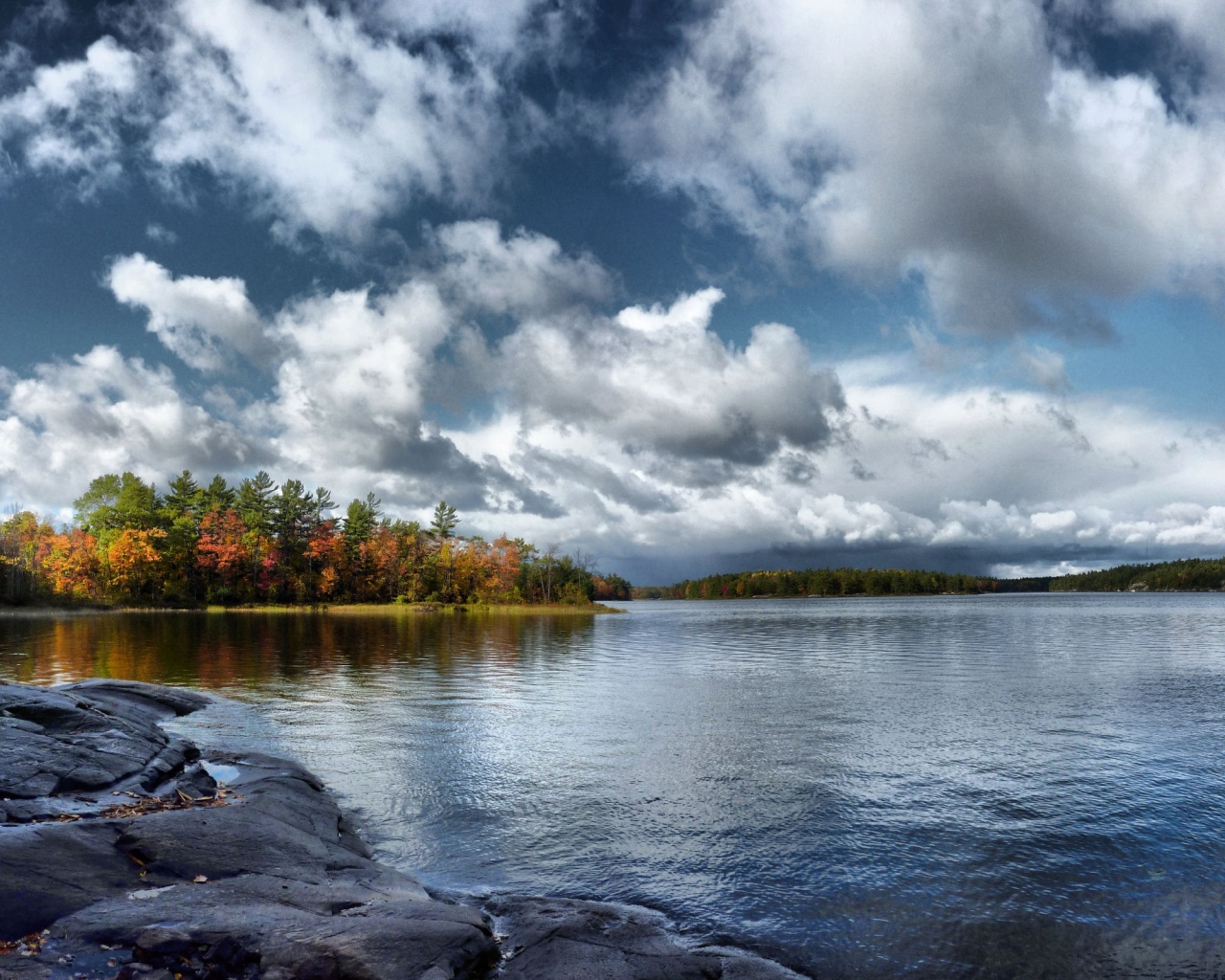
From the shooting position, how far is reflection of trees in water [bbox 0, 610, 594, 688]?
43375 mm

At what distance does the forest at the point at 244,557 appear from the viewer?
135750 mm

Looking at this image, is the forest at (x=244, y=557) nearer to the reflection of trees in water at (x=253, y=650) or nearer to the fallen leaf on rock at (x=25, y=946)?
the reflection of trees in water at (x=253, y=650)

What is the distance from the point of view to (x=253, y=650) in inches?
2384

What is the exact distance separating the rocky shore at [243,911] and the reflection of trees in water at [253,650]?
2822 cm

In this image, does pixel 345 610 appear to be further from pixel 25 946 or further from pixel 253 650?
pixel 25 946

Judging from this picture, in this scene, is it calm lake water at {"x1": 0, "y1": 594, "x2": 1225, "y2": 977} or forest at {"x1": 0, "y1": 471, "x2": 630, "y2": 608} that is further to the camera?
forest at {"x1": 0, "y1": 471, "x2": 630, "y2": 608}

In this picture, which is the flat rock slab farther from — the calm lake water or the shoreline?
the shoreline

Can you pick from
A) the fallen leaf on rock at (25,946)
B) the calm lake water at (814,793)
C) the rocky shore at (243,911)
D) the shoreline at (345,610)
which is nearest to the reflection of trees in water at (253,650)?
the calm lake water at (814,793)

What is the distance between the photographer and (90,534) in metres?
142

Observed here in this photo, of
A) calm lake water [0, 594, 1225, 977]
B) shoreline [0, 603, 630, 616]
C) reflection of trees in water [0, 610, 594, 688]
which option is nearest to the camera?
calm lake water [0, 594, 1225, 977]

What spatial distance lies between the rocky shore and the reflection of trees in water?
28.2 m

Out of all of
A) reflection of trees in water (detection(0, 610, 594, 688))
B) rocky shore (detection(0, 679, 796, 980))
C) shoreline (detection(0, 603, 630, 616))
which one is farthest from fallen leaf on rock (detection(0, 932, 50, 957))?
shoreline (detection(0, 603, 630, 616))

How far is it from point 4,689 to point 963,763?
28.7 m

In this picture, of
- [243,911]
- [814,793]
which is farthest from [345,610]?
[243,911]
